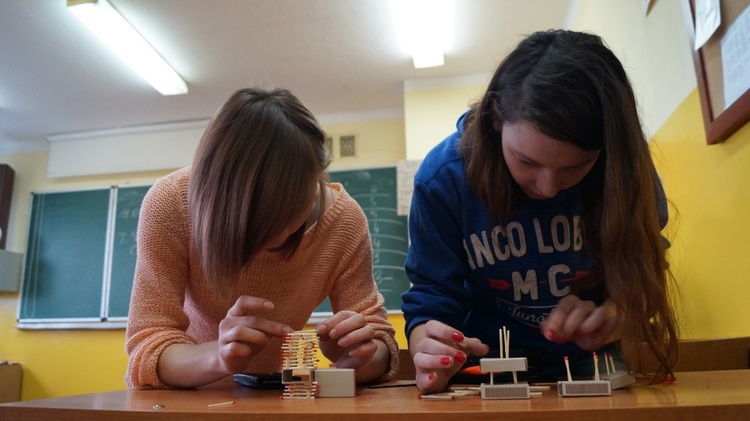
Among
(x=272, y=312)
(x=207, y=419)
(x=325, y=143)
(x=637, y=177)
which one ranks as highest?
(x=325, y=143)

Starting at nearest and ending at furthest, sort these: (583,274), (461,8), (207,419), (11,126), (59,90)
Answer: (207,419), (583,274), (461,8), (59,90), (11,126)

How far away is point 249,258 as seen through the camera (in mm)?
891

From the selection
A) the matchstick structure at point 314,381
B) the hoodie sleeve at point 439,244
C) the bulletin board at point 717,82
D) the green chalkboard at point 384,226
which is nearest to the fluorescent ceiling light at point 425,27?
the green chalkboard at point 384,226

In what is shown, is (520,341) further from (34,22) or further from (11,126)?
(11,126)

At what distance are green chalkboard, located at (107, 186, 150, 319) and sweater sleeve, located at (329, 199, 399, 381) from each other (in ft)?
10.7

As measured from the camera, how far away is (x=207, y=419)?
0.50 meters

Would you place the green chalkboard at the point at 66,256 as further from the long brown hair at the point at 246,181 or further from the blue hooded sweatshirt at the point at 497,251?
the blue hooded sweatshirt at the point at 497,251

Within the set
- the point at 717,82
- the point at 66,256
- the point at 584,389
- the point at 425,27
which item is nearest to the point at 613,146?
the point at 584,389

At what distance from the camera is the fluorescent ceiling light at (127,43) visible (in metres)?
2.79

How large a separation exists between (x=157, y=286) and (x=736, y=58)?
3.86 ft

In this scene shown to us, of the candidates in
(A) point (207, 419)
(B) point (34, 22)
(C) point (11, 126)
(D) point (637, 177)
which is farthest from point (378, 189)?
(A) point (207, 419)

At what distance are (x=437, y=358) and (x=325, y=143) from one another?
0.46 metres

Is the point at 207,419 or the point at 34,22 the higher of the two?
the point at 34,22

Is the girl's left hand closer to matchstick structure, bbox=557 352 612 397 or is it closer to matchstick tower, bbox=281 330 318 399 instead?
matchstick tower, bbox=281 330 318 399
